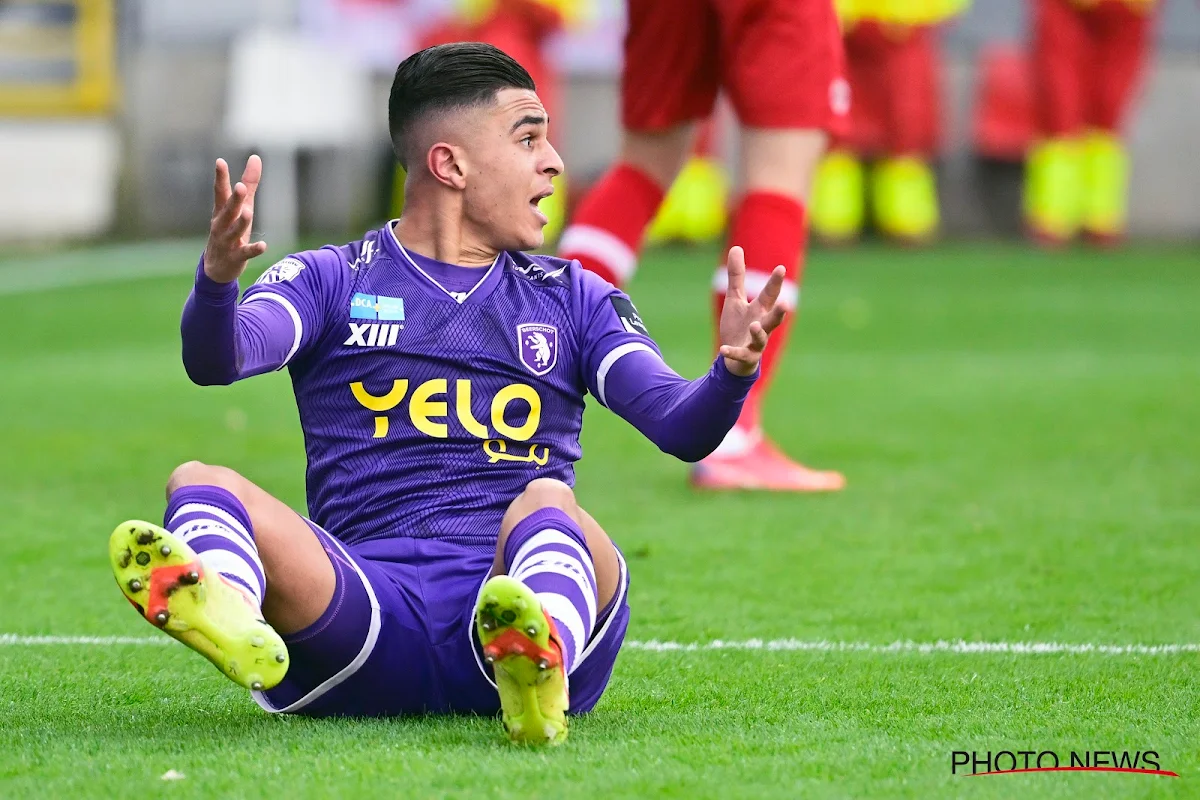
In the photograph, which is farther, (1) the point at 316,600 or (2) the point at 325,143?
(2) the point at 325,143

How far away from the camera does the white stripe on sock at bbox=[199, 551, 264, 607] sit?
231cm

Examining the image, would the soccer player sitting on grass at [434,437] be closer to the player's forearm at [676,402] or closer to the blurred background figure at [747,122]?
the player's forearm at [676,402]

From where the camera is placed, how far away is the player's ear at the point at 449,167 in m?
2.82

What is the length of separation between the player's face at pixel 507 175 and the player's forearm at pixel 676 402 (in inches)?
10.4

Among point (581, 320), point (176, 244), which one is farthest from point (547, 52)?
point (581, 320)

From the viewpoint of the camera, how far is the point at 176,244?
13.4 m

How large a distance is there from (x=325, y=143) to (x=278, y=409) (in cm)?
697

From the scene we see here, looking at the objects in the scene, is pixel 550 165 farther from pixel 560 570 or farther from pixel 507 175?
pixel 560 570

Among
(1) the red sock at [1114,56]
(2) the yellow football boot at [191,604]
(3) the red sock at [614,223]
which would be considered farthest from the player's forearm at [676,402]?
(1) the red sock at [1114,56]

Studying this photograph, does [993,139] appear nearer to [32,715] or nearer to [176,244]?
[176,244]

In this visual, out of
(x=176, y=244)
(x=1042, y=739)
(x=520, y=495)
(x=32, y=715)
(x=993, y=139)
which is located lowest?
(x=176, y=244)

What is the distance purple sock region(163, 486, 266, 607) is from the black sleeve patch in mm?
642

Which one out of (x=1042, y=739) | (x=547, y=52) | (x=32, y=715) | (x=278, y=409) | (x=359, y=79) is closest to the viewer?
(x=1042, y=739)

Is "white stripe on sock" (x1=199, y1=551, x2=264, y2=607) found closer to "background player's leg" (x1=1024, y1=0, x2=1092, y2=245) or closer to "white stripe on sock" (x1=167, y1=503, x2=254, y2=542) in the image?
"white stripe on sock" (x1=167, y1=503, x2=254, y2=542)
